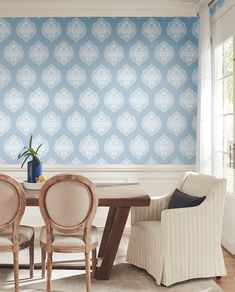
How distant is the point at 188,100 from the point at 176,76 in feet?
1.04

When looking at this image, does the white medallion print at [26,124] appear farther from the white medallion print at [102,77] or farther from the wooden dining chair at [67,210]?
the wooden dining chair at [67,210]

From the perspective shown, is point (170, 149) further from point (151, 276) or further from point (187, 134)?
point (151, 276)

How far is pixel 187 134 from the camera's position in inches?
228

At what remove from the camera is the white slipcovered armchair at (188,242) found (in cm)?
373

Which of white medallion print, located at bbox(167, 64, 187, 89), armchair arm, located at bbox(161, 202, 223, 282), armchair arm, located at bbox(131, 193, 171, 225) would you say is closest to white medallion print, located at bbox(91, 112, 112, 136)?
white medallion print, located at bbox(167, 64, 187, 89)

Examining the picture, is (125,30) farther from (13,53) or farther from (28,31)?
(13,53)

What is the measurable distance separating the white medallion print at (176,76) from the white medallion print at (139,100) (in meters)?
0.34

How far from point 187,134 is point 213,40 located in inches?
44.2

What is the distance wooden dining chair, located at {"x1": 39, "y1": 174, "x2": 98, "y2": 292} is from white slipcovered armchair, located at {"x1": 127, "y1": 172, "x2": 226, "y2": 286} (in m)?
0.60

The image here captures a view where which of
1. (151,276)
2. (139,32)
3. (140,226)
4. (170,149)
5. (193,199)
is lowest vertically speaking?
(151,276)

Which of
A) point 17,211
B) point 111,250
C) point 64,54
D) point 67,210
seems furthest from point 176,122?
point 17,211

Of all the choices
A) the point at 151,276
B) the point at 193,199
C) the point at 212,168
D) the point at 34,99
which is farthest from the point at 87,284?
the point at 34,99

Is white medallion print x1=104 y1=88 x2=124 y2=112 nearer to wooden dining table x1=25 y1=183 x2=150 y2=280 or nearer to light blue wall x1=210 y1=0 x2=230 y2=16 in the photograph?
light blue wall x1=210 y1=0 x2=230 y2=16

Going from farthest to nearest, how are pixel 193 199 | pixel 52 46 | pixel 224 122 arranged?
1. pixel 52 46
2. pixel 224 122
3. pixel 193 199
